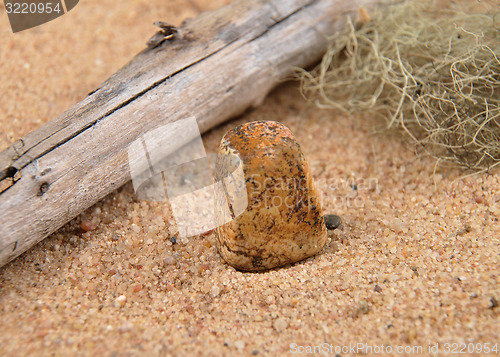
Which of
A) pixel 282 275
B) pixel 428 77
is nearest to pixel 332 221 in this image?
pixel 282 275

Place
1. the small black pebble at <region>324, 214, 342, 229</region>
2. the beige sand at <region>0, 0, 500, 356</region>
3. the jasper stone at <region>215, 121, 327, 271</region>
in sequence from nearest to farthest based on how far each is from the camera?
the beige sand at <region>0, 0, 500, 356</region>
the jasper stone at <region>215, 121, 327, 271</region>
the small black pebble at <region>324, 214, 342, 229</region>

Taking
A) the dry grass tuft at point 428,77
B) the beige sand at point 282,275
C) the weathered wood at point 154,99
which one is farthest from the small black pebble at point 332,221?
the weathered wood at point 154,99

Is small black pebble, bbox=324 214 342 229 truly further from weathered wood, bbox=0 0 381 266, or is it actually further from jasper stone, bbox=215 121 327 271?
weathered wood, bbox=0 0 381 266

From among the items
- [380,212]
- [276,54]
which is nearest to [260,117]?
[276,54]

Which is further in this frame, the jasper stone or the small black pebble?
the small black pebble

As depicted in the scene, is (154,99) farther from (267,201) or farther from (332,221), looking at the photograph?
(332,221)

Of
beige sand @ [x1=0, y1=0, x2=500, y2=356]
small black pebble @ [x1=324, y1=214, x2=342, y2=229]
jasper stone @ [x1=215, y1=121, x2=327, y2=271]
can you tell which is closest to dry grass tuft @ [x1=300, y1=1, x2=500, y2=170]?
beige sand @ [x1=0, y1=0, x2=500, y2=356]
